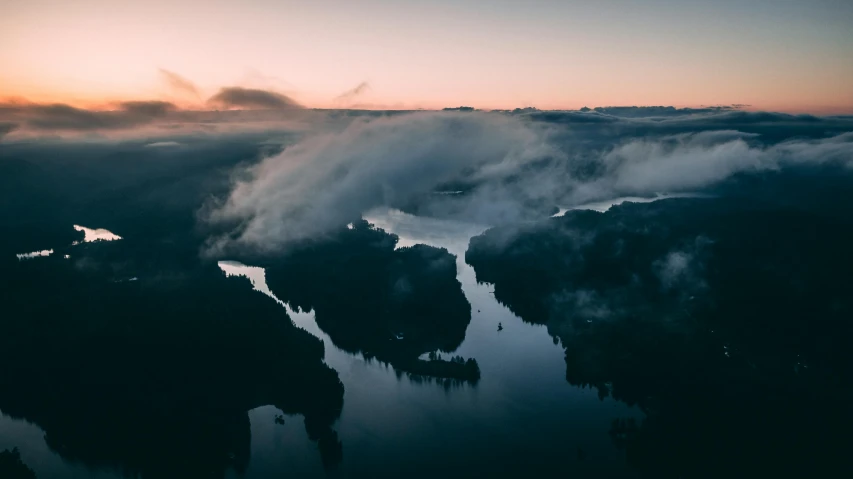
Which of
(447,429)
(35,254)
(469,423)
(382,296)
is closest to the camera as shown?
(447,429)

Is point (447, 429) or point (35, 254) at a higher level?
point (35, 254)

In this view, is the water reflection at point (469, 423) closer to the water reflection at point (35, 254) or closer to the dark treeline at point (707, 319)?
the dark treeline at point (707, 319)

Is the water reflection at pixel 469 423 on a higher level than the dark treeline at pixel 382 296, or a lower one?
lower

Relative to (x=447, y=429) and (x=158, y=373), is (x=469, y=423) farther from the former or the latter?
(x=158, y=373)

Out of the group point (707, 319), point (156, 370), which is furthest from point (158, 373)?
point (707, 319)

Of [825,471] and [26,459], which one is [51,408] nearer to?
[26,459]

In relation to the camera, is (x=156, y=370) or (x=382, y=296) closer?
(x=156, y=370)

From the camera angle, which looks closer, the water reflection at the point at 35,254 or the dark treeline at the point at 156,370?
the dark treeline at the point at 156,370

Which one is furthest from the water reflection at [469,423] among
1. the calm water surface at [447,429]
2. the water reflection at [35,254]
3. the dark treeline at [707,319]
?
the water reflection at [35,254]
